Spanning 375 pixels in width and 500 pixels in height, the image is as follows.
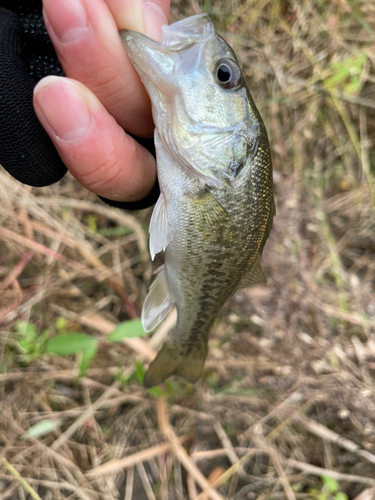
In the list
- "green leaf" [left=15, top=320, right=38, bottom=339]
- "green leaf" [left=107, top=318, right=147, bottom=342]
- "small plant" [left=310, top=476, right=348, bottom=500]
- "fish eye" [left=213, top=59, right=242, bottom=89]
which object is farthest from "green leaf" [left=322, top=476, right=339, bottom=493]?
"fish eye" [left=213, top=59, right=242, bottom=89]

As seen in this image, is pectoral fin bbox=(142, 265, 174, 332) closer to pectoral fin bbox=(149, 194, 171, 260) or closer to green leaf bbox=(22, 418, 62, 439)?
pectoral fin bbox=(149, 194, 171, 260)

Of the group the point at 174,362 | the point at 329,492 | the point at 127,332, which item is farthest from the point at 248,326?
the point at 329,492

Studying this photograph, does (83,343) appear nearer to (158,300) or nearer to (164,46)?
(158,300)

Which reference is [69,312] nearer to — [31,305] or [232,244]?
[31,305]

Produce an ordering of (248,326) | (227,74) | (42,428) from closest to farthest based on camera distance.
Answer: (227,74) < (42,428) < (248,326)

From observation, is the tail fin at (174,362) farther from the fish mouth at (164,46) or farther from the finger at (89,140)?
the fish mouth at (164,46)

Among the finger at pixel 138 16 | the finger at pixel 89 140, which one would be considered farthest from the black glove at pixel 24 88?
the finger at pixel 138 16
